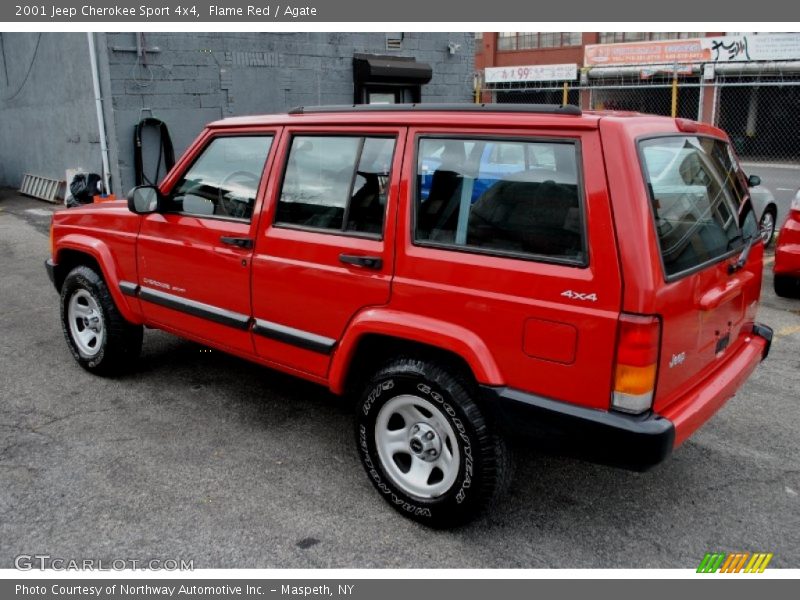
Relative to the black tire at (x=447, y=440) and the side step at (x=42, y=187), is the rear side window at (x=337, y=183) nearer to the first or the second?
the black tire at (x=447, y=440)

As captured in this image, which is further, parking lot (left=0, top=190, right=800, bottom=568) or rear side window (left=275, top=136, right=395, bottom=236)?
rear side window (left=275, top=136, right=395, bottom=236)

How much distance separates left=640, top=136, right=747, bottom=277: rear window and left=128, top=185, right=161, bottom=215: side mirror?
287cm

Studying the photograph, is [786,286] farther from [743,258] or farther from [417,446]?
[417,446]

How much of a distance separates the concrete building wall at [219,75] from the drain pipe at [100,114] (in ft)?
1.11

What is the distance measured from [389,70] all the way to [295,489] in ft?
33.7

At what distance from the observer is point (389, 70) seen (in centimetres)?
1242

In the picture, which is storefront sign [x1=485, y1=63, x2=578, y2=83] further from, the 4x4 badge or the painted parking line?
the 4x4 badge

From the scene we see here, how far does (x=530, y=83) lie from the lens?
105 feet

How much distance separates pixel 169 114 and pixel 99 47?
127 centimetres

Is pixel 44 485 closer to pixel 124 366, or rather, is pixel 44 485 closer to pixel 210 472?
pixel 210 472

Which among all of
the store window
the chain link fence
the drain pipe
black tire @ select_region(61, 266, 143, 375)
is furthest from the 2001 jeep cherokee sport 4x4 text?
the store window

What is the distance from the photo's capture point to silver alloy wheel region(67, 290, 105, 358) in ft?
16.1

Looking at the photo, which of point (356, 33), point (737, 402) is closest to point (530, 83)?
point (356, 33)

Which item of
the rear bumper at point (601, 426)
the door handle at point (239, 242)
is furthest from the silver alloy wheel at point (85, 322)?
the rear bumper at point (601, 426)
